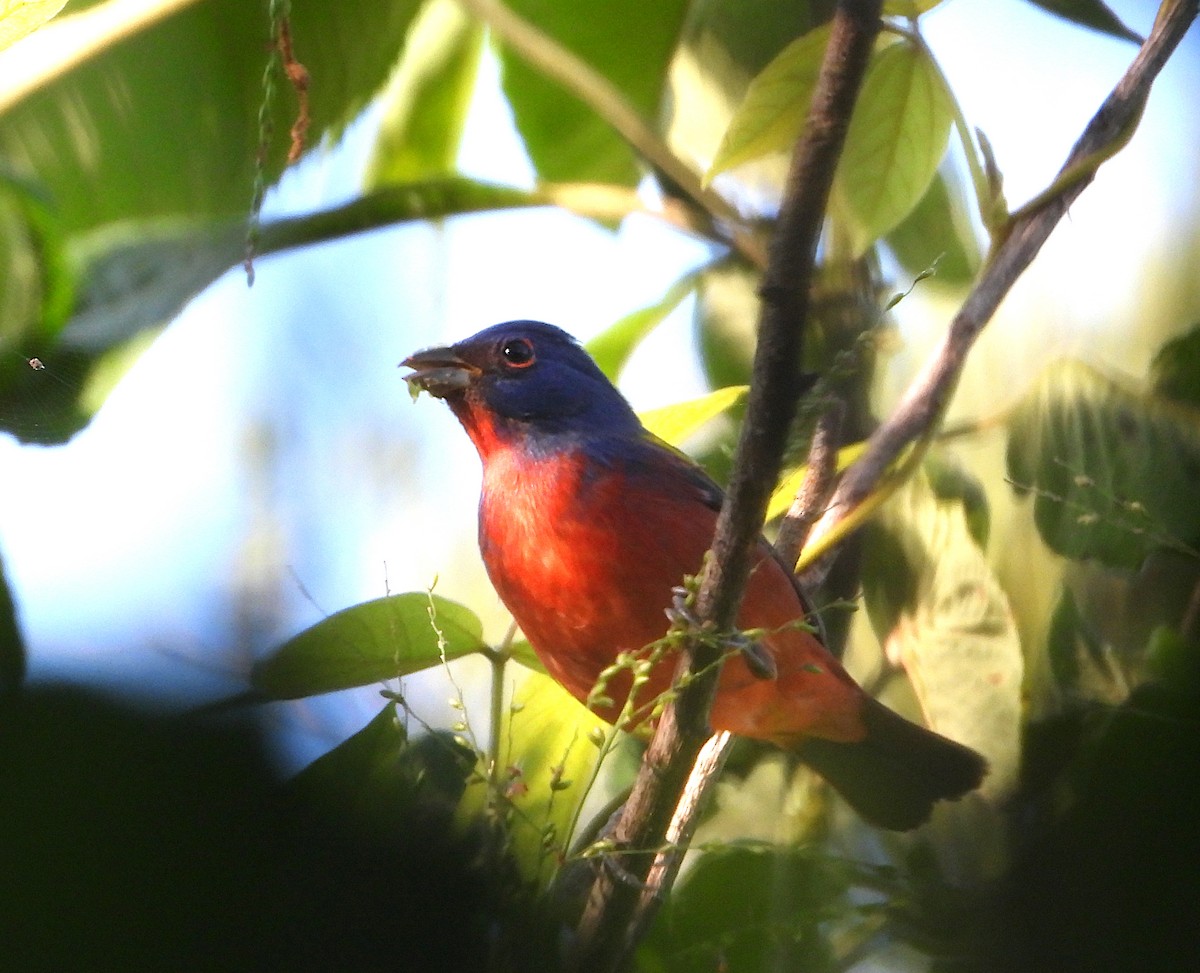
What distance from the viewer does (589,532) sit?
1.02 m

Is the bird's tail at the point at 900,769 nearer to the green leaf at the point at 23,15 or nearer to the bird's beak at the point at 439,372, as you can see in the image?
the bird's beak at the point at 439,372

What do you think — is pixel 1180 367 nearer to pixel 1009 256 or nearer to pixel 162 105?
pixel 1009 256

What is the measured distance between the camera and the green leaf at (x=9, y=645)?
31.2 inches

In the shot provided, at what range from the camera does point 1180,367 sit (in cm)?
86

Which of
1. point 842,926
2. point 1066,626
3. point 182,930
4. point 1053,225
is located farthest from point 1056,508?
point 182,930

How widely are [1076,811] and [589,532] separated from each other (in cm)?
43

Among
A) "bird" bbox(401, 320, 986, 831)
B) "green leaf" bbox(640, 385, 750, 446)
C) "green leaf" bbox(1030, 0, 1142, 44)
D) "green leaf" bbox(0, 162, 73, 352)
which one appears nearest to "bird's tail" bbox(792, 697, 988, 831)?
"bird" bbox(401, 320, 986, 831)

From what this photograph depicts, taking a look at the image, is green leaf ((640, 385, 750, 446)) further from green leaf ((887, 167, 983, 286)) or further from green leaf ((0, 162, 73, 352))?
green leaf ((0, 162, 73, 352))

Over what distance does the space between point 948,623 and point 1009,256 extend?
25cm

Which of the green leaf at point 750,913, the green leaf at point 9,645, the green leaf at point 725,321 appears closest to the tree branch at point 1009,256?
the green leaf at point 725,321

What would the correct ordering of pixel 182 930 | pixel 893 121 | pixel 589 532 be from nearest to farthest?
1. pixel 182 930
2. pixel 893 121
3. pixel 589 532

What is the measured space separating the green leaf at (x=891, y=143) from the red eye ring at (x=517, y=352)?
0.89 ft

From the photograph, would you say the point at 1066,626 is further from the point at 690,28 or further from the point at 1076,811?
the point at 690,28

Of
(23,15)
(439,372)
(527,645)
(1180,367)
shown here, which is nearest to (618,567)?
(527,645)
